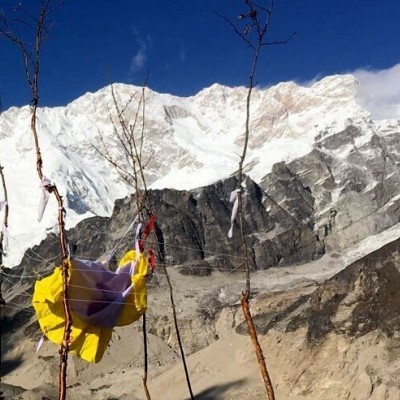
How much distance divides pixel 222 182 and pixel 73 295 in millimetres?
135633

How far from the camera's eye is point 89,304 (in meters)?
8.03

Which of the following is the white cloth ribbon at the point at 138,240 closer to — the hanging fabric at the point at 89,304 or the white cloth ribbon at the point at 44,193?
the hanging fabric at the point at 89,304

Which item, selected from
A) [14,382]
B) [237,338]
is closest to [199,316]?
[14,382]

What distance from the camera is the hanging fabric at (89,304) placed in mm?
7902

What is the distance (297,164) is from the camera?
539 ft

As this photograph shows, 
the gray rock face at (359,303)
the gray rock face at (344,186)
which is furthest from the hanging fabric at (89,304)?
the gray rock face at (344,186)

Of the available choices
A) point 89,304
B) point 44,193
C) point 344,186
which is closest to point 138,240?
point 89,304

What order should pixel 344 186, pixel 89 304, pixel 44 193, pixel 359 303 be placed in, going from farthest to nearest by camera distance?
pixel 344 186 < pixel 359 303 < pixel 89 304 < pixel 44 193

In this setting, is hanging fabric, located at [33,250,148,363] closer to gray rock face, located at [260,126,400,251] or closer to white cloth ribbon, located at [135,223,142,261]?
white cloth ribbon, located at [135,223,142,261]

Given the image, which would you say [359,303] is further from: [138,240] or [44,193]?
[44,193]

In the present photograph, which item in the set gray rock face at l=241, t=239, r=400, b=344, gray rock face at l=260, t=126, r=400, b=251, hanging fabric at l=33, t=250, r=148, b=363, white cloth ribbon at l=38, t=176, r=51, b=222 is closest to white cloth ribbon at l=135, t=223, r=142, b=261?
hanging fabric at l=33, t=250, r=148, b=363

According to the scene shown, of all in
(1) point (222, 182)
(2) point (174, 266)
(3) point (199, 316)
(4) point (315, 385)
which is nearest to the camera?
(4) point (315, 385)

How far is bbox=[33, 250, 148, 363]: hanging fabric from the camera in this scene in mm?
7902

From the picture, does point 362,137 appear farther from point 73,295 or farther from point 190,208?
point 73,295
